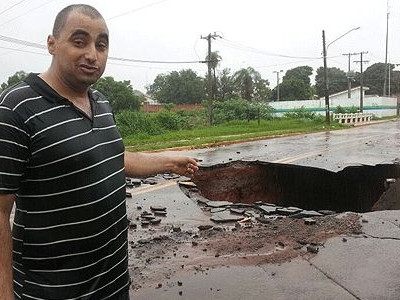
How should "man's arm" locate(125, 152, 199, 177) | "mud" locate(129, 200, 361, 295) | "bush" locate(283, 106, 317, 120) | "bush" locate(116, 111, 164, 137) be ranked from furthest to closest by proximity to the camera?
"bush" locate(283, 106, 317, 120) < "bush" locate(116, 111, 164, 137) < "mud" locate(129, 200, 361, 295) < "man's arm" locate(125, 152, 199, 177)

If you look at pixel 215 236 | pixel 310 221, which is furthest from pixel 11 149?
pixel 310 221

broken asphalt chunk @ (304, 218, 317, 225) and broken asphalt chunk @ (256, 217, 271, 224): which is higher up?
broken asphalt chunk @ (304, 218, 317, 225)

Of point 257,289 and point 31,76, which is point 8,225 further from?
point 257,289

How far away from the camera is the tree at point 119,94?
36.0 m

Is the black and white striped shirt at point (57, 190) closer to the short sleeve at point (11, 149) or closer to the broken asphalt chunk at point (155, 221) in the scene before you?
the short sleeve at point (11, 149)

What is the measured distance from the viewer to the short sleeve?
1.58m

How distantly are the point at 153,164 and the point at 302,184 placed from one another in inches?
297

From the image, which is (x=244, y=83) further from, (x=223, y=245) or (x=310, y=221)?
(x=223, y=245)

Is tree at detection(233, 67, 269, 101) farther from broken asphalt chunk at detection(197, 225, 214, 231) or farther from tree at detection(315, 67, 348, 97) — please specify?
broken asphalt chunk at detection(197, 225, 214, 231)

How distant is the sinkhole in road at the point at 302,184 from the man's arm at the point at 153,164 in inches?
238

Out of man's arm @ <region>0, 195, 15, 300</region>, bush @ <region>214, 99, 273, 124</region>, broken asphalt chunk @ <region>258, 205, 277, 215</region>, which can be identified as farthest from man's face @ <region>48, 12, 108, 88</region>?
bush @ <region>214, 99, 273, 124</region>

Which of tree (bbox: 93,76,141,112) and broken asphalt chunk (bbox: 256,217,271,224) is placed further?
tree (bbox: 93,76,141,112)

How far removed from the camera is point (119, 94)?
36.0 m

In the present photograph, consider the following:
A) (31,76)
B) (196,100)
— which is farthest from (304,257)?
(196,100)
